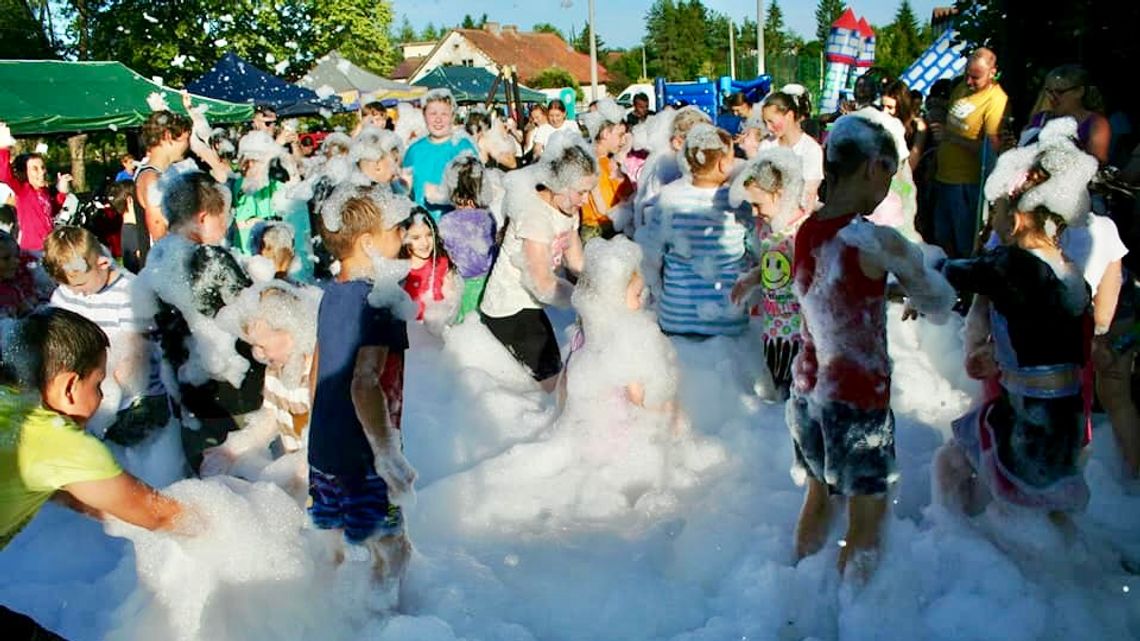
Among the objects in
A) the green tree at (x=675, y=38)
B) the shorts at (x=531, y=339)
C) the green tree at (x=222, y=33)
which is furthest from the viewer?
the green tree at (x=675, y=38)

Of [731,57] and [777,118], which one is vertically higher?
[731,57]

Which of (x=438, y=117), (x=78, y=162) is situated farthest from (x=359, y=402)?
(x=78, y=162)

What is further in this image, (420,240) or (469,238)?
(469,238)

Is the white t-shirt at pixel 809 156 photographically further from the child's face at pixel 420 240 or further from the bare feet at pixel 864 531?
the bare feet at pixel 864 531

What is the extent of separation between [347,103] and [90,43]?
19362 mm

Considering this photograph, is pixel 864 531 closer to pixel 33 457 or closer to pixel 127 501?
pixel 127 501

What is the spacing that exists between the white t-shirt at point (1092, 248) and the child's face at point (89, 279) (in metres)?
3.94

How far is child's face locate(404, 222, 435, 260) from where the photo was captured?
516 centimetres

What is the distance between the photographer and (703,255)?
188 inches

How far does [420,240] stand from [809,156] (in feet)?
7.84

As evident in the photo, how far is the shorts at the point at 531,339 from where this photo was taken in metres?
5.00

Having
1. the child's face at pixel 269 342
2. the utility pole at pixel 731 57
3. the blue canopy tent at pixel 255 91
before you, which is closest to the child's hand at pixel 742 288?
the child's face at pixel 269 342

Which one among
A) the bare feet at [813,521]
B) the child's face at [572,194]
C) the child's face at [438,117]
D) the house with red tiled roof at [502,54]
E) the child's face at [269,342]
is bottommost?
the bare feet at [813,521]

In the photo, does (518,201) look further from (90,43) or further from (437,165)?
(90,43)
